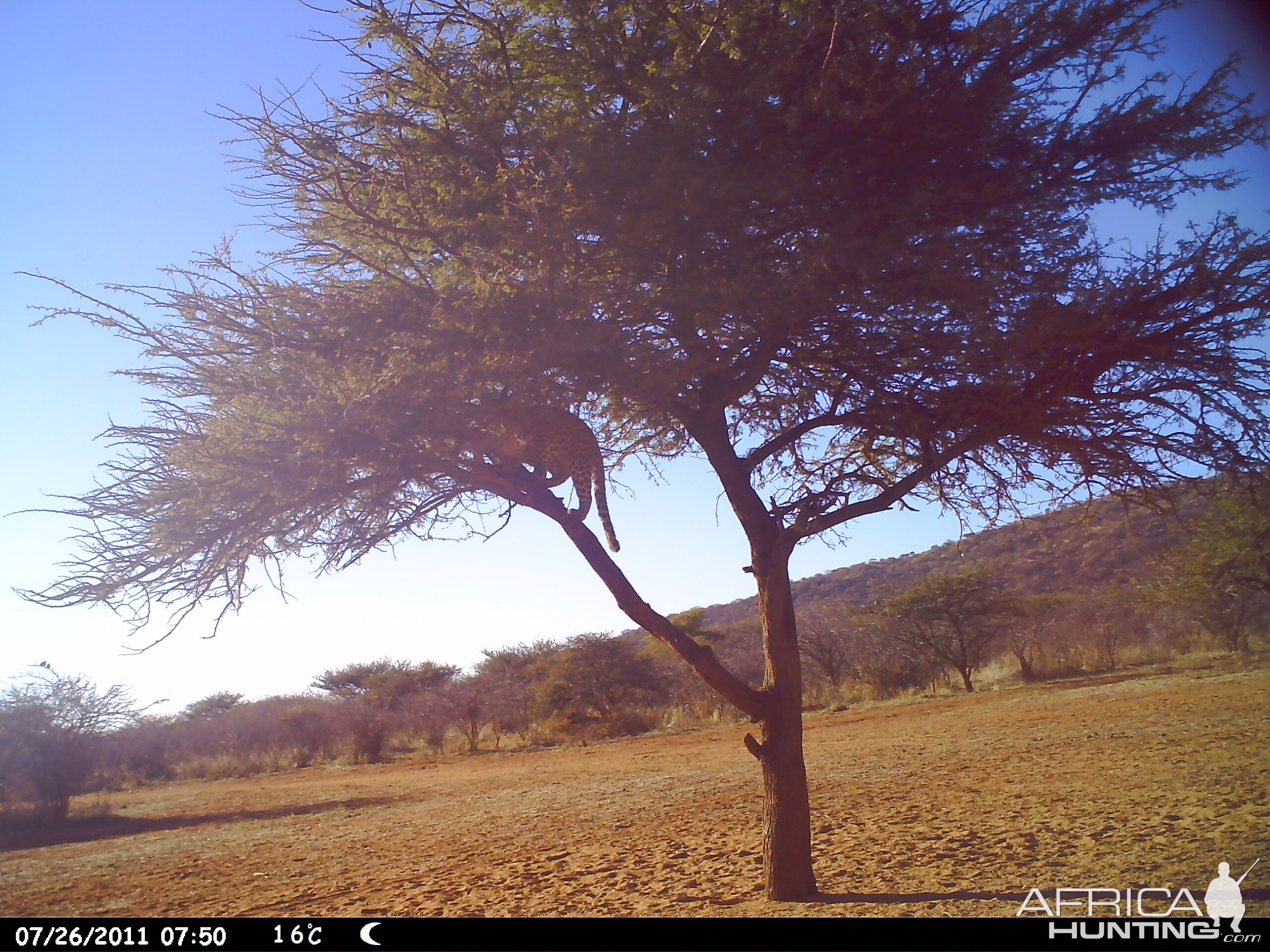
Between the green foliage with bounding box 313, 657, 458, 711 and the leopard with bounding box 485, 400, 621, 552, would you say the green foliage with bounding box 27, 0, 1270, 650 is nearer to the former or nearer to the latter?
the leopard with bounding box 485, 400, 621, 552

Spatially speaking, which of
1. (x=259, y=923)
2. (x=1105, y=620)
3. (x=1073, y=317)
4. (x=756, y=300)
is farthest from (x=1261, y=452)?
(x=1105, y=620)

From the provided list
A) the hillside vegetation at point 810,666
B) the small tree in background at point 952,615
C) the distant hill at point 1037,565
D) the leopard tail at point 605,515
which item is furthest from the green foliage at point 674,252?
the small tree in background at point 952,615

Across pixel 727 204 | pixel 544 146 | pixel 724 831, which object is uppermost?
pixel 544 146

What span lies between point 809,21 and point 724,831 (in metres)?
7.15

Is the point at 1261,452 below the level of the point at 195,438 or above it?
below

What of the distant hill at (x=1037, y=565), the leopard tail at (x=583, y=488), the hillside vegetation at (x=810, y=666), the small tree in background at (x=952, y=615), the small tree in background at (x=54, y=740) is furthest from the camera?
the distant hill at (x=1037, y=565)

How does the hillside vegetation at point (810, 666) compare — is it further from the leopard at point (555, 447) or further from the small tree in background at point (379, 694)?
the leopard at point (555, 447)

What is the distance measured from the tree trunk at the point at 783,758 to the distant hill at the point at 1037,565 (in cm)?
1200

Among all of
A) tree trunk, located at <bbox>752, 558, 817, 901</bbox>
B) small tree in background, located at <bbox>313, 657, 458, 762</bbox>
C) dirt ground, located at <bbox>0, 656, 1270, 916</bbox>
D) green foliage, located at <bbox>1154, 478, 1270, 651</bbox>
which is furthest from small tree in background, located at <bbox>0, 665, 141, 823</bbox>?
green foliage, located at <bbox>1154, 478, 1270, 651</bbox>

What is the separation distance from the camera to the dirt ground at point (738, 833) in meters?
5.58

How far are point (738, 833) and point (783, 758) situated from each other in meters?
2.94

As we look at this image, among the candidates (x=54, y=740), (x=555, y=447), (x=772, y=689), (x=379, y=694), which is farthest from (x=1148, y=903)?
(x=379, y=694)

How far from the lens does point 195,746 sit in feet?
87.0

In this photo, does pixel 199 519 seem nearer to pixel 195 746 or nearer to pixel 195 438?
pixel 195 438
